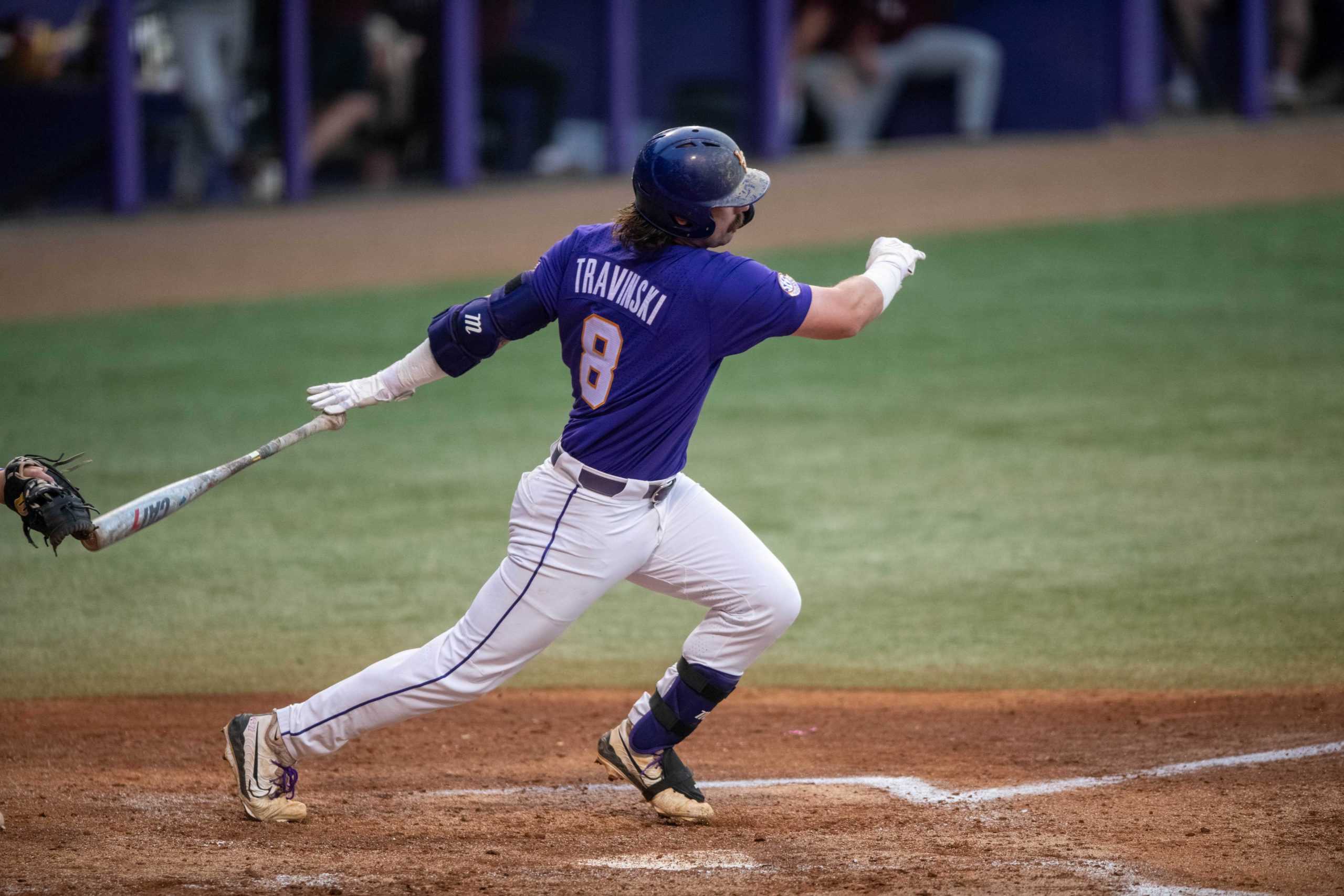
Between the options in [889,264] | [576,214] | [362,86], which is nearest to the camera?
[889,264]

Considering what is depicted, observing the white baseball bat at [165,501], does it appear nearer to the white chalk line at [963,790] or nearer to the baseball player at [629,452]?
the baseball player at [629,452]

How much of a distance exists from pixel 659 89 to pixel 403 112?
7.20 feet

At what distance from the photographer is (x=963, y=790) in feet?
14.3

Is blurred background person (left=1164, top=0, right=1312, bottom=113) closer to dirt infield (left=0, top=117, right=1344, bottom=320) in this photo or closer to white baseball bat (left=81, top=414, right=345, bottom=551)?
dirt infield (left=0, top=117, right=1344, bottom=320)

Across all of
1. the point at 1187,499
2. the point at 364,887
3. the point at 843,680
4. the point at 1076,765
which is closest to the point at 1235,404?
the point at 1187,499

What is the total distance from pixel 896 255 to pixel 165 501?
6.20 feet

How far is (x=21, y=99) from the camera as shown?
1074 centimetres

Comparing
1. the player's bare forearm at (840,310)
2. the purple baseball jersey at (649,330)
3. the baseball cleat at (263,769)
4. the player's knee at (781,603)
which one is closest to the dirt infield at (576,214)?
the baseball cleat at (263,769)

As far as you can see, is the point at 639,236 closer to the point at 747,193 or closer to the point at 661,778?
the point at 747,193

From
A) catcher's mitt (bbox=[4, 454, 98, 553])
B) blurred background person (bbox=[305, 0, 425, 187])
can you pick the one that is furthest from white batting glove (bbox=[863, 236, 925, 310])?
blurred background person (bbox=[305, 0, 425, 187])

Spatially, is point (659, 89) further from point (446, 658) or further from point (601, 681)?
point (446, 658)

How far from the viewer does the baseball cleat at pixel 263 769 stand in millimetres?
4035

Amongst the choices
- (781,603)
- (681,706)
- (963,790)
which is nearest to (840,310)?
(781,603)

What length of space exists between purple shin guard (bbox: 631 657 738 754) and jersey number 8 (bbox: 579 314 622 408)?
2.45 ft
